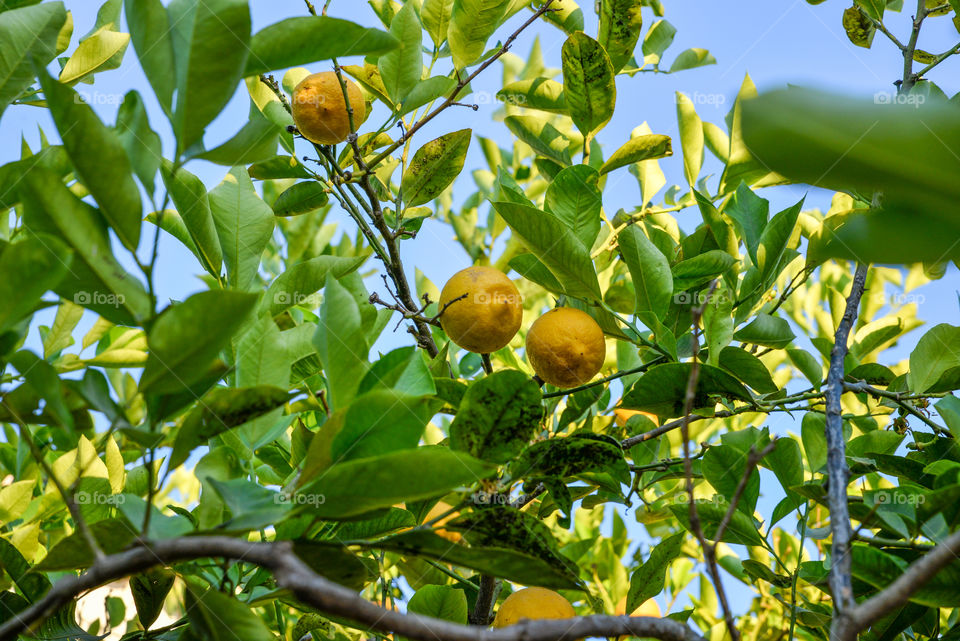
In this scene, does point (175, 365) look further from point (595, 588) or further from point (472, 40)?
point (595, 588)

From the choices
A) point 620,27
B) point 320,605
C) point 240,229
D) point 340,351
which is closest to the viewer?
point 320,605

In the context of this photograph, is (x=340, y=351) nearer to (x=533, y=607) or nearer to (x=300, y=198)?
(x=533, y=607)

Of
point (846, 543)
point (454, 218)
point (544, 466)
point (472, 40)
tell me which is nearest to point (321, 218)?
point (454, 218)

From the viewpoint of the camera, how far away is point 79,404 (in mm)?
972

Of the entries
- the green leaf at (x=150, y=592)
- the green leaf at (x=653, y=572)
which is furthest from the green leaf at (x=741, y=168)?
the green leaf at (x=150, y=592)

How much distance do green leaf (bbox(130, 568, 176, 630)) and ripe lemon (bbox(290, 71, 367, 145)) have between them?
708mm

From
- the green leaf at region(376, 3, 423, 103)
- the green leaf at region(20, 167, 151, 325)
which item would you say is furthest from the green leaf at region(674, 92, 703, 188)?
the green leaf at region(20, 167, 151, 325)

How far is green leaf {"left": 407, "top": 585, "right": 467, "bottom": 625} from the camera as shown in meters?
1.03

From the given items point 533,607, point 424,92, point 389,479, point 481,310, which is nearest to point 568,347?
point 481,310

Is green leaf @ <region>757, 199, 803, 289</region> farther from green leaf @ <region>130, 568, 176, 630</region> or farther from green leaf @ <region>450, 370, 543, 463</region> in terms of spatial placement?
green leaf @ <region>130, 568, 176, 630</region>

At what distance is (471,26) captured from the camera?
3.93 feet

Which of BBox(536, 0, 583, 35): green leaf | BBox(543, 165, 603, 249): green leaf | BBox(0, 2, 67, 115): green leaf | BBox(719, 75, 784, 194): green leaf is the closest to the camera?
BBox(0, 2, 67, 115): green leaf

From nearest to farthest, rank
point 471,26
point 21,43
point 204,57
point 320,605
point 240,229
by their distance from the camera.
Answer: point 320,605, point 204,57, point 21,43, point 240,229, point 471,26

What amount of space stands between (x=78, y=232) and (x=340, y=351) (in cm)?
23
